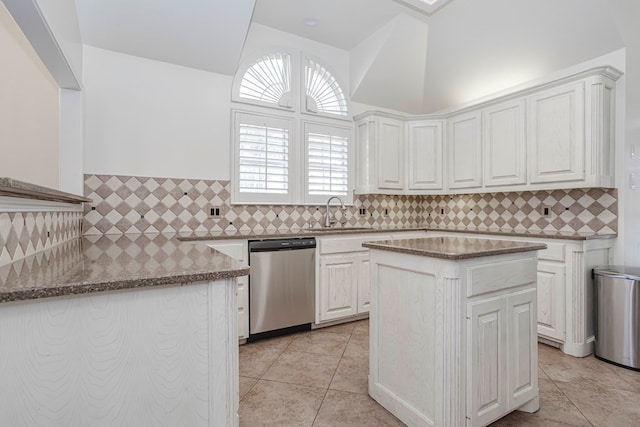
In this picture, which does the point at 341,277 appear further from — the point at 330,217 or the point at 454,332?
the point at 454,332

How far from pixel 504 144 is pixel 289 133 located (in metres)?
2.26

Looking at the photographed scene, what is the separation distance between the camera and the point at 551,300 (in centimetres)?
273

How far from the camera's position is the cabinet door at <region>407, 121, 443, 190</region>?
13.2ft

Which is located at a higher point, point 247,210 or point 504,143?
point 504,143

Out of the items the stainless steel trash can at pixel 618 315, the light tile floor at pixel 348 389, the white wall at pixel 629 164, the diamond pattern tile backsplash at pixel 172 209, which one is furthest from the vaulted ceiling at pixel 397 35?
the light tile floor at pixel 348 389

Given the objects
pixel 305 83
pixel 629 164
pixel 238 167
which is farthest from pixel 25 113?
pixel 629 164

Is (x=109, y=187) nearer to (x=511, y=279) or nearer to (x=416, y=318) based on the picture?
(x=416, y=318)

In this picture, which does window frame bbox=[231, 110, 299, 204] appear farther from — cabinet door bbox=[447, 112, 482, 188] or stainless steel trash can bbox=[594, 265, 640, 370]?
stainless steel trash can bbox=[594, 265, 640, 370]

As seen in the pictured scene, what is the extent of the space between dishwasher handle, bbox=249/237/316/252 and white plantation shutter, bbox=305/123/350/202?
0.78 meters

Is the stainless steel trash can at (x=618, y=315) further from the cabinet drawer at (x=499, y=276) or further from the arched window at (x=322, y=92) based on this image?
the arched window at (x=322, y=92)

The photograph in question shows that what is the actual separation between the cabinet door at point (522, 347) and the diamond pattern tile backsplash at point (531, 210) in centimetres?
175

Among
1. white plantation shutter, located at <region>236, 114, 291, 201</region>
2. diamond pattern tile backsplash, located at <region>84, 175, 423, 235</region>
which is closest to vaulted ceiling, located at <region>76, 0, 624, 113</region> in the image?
white plantation shutter, located at <region>236, 114, 291, 201</region>

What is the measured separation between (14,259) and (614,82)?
4179mm

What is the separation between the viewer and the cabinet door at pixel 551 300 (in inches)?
105
